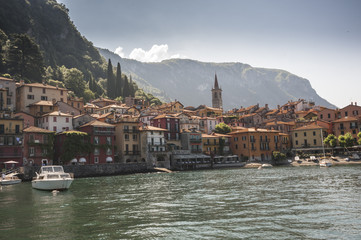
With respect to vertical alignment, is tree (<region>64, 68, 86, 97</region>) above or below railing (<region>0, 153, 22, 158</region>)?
above

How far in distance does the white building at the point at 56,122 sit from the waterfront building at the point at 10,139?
922cm

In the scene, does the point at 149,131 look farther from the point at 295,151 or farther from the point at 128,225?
the point at 128,225

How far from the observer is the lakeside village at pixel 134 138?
6450cm

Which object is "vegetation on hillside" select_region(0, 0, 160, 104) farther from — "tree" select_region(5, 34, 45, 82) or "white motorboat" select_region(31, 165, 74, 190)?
"white motorboat" select_region(31, 165, 74, 190)

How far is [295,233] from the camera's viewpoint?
1575 cm

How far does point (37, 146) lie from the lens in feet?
211

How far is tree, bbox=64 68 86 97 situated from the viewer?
401ft

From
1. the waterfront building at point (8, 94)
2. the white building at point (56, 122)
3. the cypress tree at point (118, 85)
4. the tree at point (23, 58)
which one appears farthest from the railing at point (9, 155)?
the cypress tree at point (118, 85)

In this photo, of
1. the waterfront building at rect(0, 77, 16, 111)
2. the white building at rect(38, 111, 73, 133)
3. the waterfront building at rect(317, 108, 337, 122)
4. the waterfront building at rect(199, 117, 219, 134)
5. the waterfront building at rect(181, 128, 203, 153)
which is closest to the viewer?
the white building at rect(38, 111, 73, 133)

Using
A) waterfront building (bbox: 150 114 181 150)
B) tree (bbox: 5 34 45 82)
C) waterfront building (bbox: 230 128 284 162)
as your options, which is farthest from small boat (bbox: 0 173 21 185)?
waterfront building (bbox: 230 128 284 162)

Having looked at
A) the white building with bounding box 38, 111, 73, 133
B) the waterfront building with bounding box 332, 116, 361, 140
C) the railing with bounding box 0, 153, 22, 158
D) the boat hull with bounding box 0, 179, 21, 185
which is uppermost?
the white building with bounding box 38, 111, 73, 133

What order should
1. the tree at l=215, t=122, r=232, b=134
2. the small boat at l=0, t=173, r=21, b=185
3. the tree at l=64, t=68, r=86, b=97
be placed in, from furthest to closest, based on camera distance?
the tree at l=64, t=68, r=86, b=97
the tree at l=215, t=122, r=232, b=134
the small boat at l=0, t=173, r=21, b=185

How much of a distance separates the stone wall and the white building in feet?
47.3

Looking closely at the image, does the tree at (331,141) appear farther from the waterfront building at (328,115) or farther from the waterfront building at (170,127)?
the waterfront building at (170,127)
